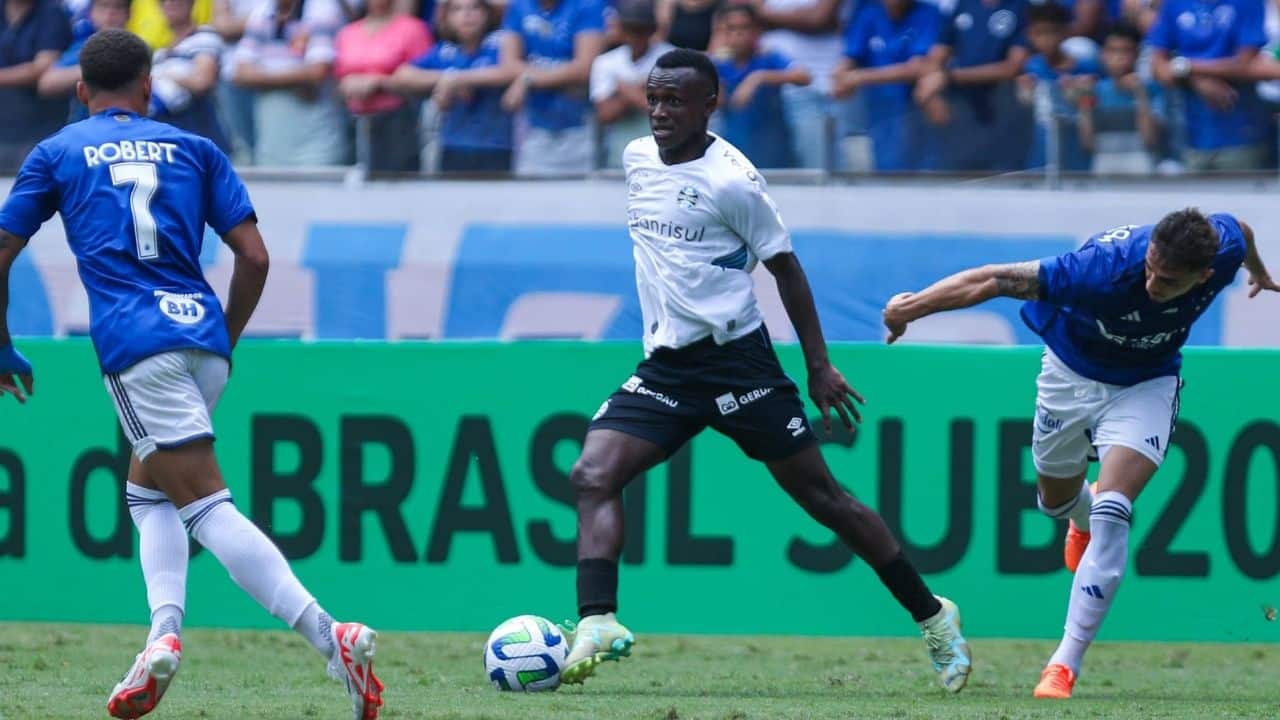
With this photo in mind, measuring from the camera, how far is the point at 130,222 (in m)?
6.01

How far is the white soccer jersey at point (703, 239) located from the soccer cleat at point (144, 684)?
A: 7.66 feet

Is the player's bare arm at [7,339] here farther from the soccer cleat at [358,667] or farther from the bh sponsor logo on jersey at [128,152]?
the soccer cleat at [358,667]

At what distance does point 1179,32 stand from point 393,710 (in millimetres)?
7600

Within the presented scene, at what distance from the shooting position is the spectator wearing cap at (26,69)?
42.0 ft

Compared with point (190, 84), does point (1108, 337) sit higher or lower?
lower

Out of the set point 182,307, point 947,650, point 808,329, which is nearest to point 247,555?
point 182,307

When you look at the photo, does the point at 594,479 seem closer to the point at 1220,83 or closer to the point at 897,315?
the point at 897,315

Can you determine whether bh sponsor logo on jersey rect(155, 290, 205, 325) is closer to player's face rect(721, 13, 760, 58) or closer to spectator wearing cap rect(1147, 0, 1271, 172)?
player's face rect(721, 13, 760, 58)

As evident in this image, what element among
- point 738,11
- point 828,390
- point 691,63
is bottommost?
point 828,390

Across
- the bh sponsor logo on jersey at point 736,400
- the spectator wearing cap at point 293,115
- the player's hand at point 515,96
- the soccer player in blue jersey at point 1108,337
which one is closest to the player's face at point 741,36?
the player's hand at point 515,96

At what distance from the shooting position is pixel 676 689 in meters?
7.57

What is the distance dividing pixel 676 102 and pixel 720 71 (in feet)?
16.9

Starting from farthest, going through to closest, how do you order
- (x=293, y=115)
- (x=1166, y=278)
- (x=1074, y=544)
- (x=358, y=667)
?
(x=293, y=115)
(x=1074, y=544)
(x=1166, y=278)
(x=358, y=667)

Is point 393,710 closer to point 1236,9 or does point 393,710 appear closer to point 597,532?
point 597,532
